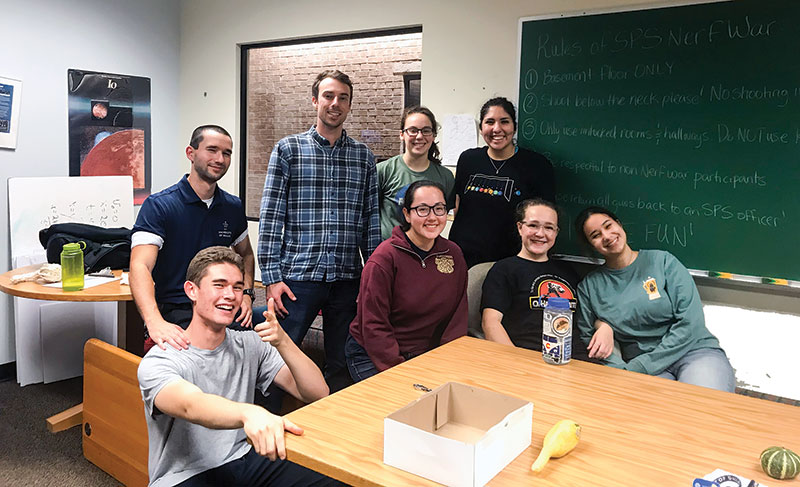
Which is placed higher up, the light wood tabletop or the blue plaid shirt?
the blue plaid shirt

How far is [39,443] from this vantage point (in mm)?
2938

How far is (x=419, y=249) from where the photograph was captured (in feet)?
7.86

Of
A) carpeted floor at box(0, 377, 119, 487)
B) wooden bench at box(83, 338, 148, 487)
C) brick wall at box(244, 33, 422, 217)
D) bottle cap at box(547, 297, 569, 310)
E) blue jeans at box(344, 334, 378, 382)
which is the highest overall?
brick wall at box(244, 33, 422, 217)

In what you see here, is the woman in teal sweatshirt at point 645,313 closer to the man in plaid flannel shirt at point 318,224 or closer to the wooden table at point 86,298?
the man in plaid flannel shirt at point 318,224

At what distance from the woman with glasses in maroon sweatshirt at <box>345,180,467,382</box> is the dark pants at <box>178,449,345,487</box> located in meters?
0.59

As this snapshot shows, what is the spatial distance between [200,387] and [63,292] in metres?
1.43

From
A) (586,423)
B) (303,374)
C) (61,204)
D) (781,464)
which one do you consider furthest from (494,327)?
(61,204)

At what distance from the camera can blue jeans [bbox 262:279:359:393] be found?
2711 mm

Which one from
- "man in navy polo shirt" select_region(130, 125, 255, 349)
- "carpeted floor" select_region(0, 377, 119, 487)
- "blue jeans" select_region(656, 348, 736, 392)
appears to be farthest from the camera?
"carpeted floor" select_region(0, 377, 119, 487)

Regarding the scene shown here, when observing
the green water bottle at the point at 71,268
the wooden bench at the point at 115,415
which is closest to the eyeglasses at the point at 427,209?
the wooden bench at the point at 115,415

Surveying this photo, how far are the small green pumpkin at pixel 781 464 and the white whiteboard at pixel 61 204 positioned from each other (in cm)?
387

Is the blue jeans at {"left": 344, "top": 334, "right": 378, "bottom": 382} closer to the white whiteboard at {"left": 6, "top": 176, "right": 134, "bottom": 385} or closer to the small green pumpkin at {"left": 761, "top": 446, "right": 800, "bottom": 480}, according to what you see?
the small green pumpkin at {"left": 761, "top": 446, "right": 800, "bottom": 480}

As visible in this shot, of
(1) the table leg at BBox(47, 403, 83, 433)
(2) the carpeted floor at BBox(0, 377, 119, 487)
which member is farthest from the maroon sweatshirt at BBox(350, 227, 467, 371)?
(1) the table leg at BBox(47, 403, 83, 433)

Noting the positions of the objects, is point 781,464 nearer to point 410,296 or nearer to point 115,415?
point 410,296
